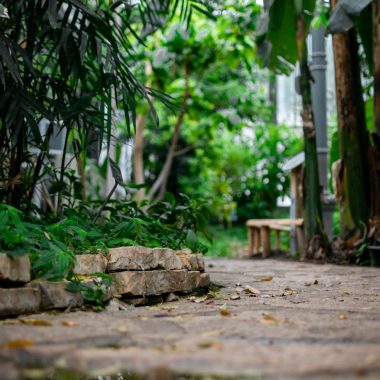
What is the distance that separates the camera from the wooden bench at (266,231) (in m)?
8.74

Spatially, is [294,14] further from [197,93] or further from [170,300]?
[170,300]

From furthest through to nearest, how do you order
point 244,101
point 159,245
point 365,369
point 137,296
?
point 244,101, point 159,245, point 137,296, point 365,369

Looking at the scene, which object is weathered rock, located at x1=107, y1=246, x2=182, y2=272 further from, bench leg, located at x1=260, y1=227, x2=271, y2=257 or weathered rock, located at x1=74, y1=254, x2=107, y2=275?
bench leg, located at x1=260, y1=227, x2=271, y2=257

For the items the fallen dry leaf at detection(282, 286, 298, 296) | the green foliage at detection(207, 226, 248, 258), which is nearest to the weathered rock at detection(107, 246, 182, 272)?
the fallen dry leaf at detection(282, 286, 298, 296)

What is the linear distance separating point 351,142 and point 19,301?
5075 mm

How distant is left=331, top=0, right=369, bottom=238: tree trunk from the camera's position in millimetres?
7289

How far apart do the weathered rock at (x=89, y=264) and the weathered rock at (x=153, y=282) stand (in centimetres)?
10

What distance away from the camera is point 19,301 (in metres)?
2.97

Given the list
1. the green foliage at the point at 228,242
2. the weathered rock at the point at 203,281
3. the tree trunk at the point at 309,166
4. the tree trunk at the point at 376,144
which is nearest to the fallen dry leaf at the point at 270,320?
the weathered rock at the point at 203,281

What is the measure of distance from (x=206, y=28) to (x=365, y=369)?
9.21m

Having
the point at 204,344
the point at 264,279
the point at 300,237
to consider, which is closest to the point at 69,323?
the point at 204,344

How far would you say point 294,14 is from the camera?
301 inches

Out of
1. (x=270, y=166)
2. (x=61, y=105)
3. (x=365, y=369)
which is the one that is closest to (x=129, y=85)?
(x=61, y=105)

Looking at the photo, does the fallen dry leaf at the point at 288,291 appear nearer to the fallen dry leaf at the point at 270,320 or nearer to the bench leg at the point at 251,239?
the fallen dry leaf at the point at 270,320
